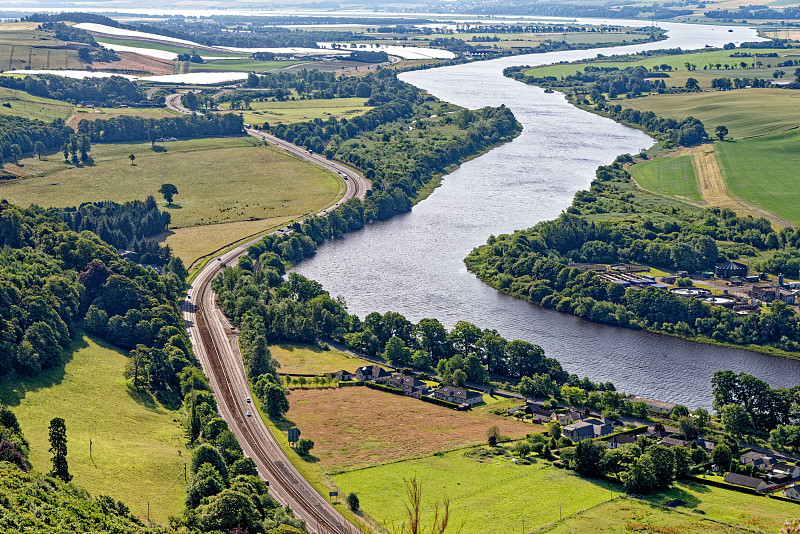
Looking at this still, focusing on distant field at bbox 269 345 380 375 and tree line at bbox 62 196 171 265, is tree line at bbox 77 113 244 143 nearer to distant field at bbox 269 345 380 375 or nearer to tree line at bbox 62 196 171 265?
tree line at bbox 62 196 171 265

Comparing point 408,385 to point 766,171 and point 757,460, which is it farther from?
point 766,171

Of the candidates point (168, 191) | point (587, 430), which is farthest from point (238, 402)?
point (168, 191)

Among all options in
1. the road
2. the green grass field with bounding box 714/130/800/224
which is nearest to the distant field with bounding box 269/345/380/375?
the road

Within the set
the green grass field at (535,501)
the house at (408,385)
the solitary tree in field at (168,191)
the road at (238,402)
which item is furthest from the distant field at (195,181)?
the green grass field at (535,501)

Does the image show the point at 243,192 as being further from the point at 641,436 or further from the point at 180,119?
the point at 641,436

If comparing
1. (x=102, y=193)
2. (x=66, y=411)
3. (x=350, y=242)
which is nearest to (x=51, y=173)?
(x=102, y=193)

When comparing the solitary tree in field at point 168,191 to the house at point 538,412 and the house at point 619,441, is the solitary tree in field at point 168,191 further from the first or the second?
the house at point 619,441
